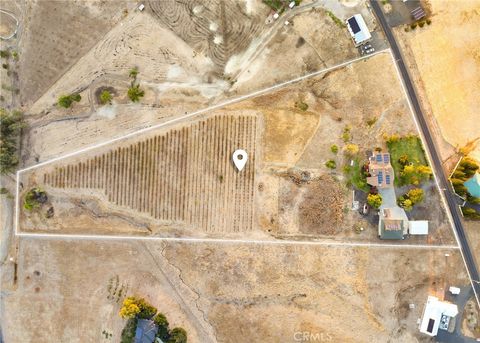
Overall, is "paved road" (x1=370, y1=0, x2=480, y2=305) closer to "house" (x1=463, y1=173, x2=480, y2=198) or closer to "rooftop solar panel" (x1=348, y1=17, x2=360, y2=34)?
"house" (x1=463, y1=173, x2=480, y2=198)

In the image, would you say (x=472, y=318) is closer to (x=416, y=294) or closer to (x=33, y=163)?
(x=416, y=294)

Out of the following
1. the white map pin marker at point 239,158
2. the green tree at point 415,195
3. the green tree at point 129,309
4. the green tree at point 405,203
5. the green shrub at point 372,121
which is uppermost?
the green shrub at point 372,121

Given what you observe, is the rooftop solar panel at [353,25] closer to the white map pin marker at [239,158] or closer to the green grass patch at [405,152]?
the green grass patch at [405,152]

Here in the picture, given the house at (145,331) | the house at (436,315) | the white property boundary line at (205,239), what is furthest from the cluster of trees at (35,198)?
the house at (436,315)

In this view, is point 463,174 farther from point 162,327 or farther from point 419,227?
point 162,327

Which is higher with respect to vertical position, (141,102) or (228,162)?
(141,102)

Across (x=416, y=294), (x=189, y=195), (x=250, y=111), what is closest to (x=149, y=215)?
(x=189, y=195)

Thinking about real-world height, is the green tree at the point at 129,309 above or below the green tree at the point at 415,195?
below

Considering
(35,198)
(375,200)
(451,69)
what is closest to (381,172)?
(375,200)
